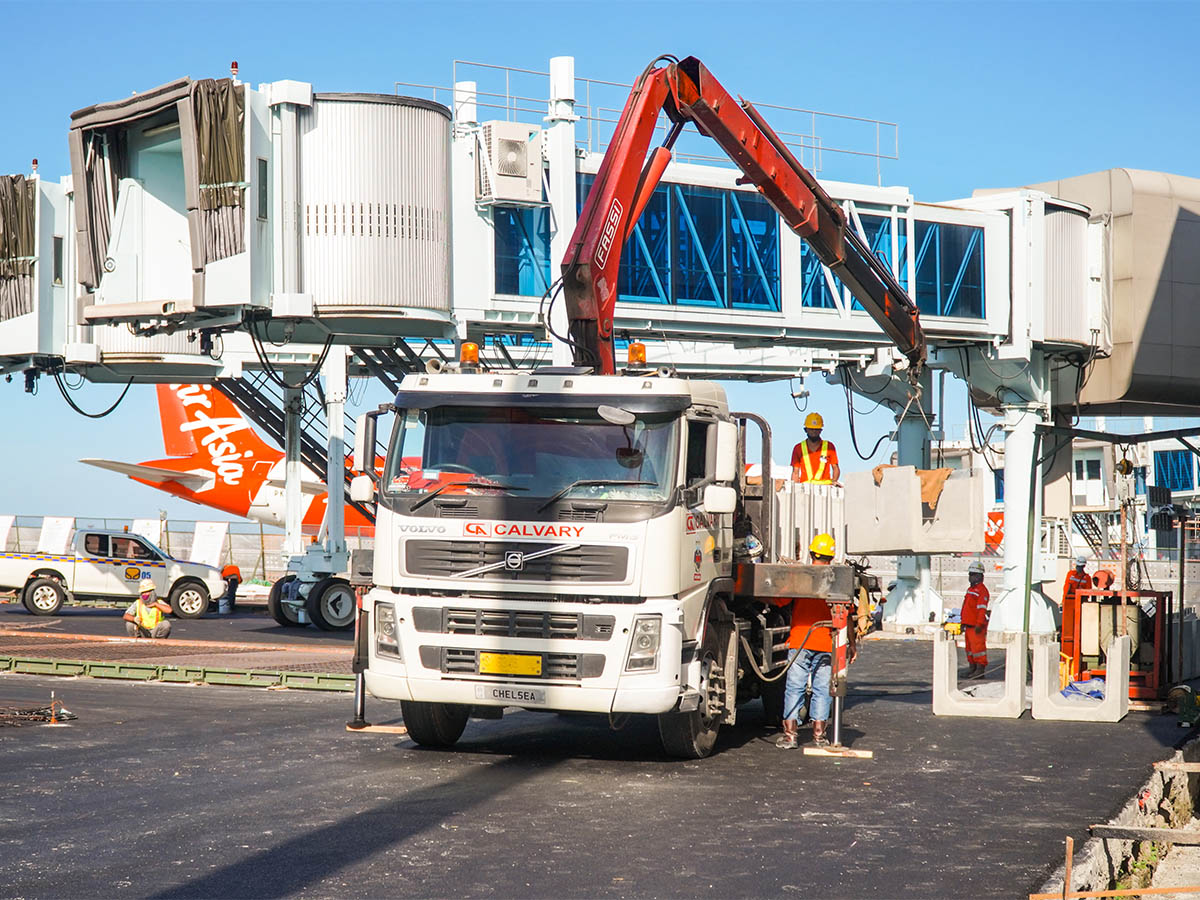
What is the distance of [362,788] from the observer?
11.4 m

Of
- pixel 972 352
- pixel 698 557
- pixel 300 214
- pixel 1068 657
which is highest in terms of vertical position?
pixel 300 214

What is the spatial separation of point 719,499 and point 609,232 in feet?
13.1

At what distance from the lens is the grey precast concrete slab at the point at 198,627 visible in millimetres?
→ 29578

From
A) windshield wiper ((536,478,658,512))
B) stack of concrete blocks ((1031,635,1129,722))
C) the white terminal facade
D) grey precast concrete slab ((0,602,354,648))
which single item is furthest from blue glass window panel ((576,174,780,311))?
windshield wiper ((536,478,658,512))

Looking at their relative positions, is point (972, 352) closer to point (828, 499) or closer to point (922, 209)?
point (922, 209)

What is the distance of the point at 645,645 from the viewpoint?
39.2 feet

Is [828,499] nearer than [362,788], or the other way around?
[362,788]

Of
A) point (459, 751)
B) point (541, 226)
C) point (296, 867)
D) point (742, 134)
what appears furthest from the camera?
point (541, 226)

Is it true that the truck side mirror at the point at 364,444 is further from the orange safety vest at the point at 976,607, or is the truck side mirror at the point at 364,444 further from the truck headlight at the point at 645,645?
the orange safety vest at the point at 976,607

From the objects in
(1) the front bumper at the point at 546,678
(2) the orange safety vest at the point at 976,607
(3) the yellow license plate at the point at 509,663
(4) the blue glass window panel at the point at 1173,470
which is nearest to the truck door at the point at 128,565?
(2) the orange safety vest at the point at 976,607

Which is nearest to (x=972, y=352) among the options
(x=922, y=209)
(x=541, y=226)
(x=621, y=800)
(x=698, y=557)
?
(x=922, y=209)

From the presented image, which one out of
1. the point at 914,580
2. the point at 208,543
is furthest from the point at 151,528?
the point at 914,580

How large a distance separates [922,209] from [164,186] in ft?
50.1

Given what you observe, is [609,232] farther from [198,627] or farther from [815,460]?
[198,627]
